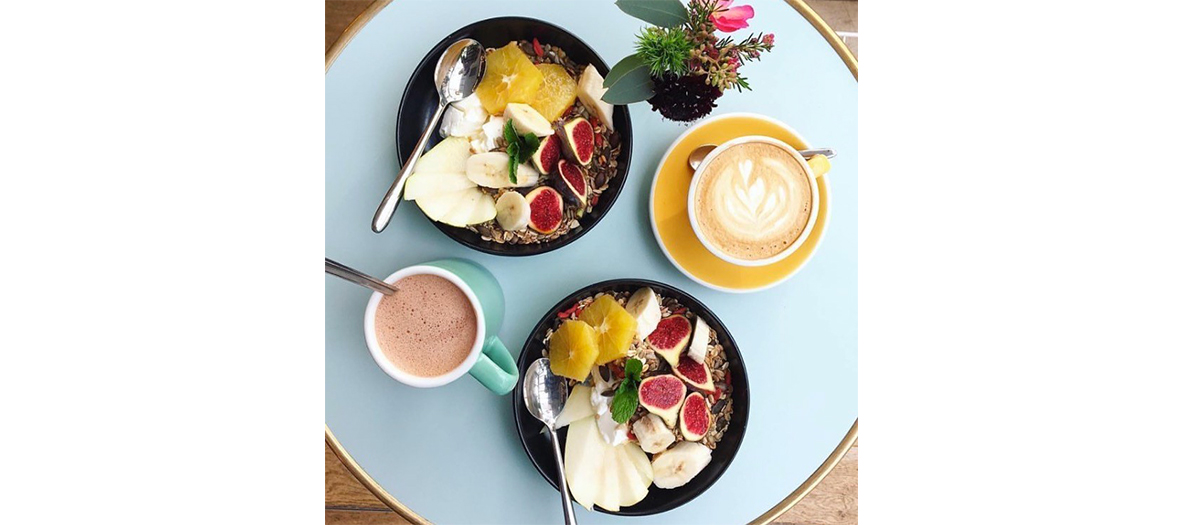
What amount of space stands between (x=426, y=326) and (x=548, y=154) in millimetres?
321

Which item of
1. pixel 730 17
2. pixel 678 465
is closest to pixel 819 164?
pixel 730 17

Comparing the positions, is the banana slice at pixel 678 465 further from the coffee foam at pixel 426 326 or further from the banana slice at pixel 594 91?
the banana slice at pixel 594 91

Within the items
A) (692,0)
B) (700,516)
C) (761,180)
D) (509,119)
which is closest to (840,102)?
(761,180)

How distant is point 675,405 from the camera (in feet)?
3.54

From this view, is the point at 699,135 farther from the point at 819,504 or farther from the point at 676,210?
the point at 819,504

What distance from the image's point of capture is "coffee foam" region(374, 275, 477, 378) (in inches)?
38.9

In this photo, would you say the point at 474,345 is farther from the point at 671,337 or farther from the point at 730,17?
the point at 730,17

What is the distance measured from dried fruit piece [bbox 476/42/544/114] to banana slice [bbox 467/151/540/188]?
0.28 feet

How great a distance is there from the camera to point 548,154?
106 centimetres

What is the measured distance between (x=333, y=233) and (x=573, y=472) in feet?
1.87

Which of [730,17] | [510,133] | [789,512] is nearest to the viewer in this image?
[730,17]

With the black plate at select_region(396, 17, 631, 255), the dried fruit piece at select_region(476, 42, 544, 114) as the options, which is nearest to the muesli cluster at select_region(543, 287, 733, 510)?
the black plate at select_region(396, 17, 631, 255)

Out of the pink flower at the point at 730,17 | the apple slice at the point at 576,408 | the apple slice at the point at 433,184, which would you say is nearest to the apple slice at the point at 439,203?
the apple slice at the point at 433,184

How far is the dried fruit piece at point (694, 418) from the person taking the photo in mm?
1077
